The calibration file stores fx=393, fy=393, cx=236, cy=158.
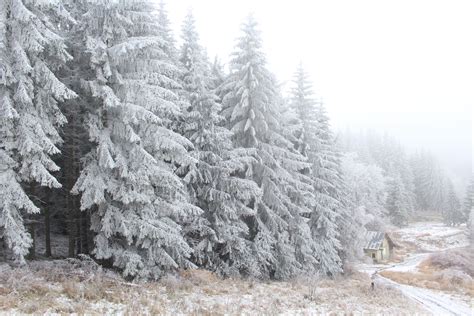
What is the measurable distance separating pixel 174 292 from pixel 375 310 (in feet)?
29.4

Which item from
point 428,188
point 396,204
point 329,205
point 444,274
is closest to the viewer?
point 329,205

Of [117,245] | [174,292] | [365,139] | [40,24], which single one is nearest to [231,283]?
[174,292]

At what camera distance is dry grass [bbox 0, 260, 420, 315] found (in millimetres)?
10625

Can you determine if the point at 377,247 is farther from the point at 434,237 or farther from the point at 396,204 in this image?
the point at 396,204

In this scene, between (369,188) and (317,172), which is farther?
(369,188)

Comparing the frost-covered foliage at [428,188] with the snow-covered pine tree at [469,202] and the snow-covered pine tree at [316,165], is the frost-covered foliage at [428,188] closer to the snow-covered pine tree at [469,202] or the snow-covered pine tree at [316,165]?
the snow-covered pine tree at [469,202]

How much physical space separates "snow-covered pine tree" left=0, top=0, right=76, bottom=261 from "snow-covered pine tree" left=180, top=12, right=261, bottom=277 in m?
8.08

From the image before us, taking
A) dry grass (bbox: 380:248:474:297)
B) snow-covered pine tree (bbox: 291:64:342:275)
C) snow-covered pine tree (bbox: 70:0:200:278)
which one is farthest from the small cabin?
snow-covered pine tree (bbox: 70:0:200:278)

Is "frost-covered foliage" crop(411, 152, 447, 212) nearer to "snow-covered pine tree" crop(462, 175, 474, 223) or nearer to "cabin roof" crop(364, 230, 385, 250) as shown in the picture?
"snow-covered pine tree" crop(462, 175, 474, 223)

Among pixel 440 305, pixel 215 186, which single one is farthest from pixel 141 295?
pixel 440 305

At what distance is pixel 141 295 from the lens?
1251 cm

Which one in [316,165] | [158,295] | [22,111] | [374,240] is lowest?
[374,240]

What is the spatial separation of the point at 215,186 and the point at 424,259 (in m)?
50.0

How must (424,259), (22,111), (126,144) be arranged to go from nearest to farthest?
(22,111)
(126,144)
(424,259)
